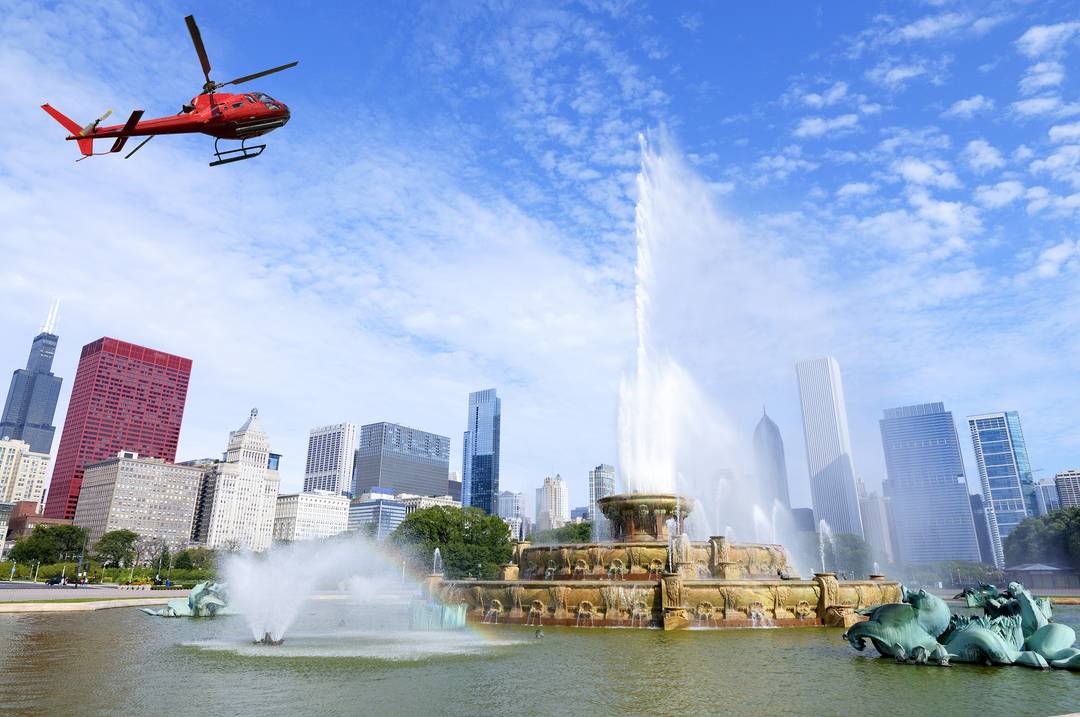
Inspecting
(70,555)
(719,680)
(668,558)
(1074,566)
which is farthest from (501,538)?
(70,555)

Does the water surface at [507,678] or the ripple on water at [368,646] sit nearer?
the water surface at [507,678]

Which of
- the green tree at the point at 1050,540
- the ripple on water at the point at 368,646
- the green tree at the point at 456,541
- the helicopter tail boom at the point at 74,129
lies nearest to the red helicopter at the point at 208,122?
the helicopter tail boom at the point at 74,129

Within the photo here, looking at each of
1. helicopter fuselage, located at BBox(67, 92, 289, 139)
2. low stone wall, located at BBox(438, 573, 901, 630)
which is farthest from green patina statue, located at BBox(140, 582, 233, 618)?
helicopter fuselage, located at BBox(67, 92, 289, 139)

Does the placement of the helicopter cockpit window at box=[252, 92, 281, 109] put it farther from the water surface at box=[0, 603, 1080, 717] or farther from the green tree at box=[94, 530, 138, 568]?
the green tree at box=[94, 530, 138, 568]

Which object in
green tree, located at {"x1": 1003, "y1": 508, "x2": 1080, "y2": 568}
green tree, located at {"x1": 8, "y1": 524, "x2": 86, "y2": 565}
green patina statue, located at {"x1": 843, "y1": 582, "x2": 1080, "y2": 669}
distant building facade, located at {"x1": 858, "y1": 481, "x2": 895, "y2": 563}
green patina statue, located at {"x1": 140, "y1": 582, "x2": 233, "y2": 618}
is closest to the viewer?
green patina statue, located at {"x1": 843, "y1": 582, "x2": 1080, "y2": 669}

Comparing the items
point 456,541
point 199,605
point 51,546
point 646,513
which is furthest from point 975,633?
point 51,546

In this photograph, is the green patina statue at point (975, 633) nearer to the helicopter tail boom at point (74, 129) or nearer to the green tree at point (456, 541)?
the helicopter tail boom at point (74, 129)
